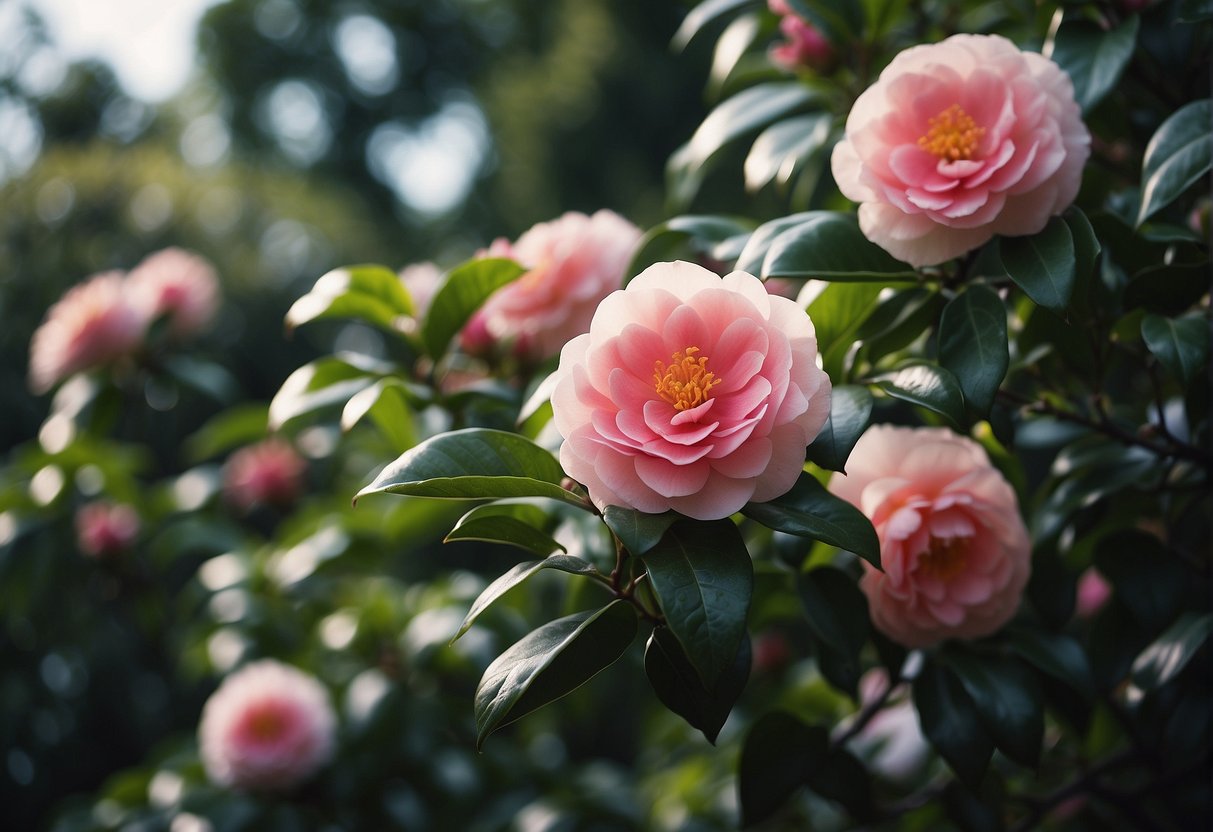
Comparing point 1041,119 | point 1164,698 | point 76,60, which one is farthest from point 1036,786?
point 76,60

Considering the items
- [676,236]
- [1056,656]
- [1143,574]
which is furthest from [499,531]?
[1143,574]

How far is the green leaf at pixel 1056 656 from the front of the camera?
0.81 metres

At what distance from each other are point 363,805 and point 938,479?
1078mm

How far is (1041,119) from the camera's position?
0.69 metres

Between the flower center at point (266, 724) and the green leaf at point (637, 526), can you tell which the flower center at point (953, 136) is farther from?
the flower center at point (266, 724)

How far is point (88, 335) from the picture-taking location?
1.54 metres

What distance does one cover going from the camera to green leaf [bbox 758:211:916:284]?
2.28 ft

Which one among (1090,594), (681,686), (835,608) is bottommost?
(1090,594)

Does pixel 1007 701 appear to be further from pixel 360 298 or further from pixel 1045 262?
pixel 360 298

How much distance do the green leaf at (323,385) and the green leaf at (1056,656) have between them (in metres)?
0.65

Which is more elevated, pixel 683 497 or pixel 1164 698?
pixel 683 497

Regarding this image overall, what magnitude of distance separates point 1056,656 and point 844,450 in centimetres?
36

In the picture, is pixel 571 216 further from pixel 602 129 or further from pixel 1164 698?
pixel 602 129

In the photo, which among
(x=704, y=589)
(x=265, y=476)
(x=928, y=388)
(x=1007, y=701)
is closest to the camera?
(x=704, y=589)
